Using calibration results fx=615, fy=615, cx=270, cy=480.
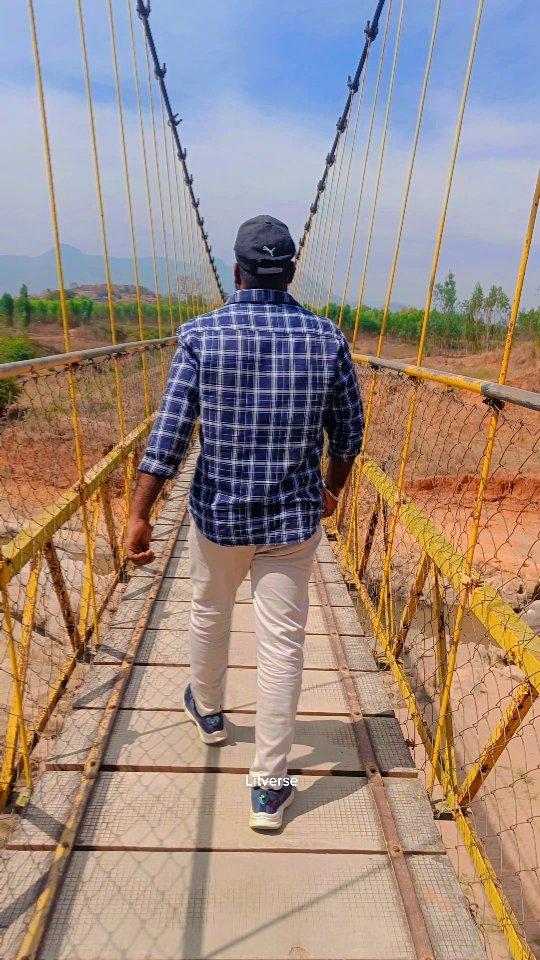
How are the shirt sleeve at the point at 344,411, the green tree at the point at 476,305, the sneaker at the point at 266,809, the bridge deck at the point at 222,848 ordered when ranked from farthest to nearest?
the green tree at the point at 476,305 < the sneaker at the point at 266,809 < the shirt sleeve at the point at 344,411 < the bridge deck at the point at 222,848

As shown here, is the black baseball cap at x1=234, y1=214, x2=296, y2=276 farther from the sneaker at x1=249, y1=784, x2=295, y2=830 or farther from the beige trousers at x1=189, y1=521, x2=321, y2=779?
the sneaker at x1=249, y1=784, x2=295, y2=830

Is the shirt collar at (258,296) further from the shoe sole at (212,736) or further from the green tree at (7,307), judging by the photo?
the green tree at (7,307)

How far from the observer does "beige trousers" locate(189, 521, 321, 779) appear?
1.44 meters

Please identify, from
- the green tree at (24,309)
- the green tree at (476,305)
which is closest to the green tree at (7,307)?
the green tree at (24,309)

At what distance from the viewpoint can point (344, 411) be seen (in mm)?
1451

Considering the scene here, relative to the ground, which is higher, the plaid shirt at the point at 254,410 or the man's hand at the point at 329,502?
the plaid shirt at the point at 254,410

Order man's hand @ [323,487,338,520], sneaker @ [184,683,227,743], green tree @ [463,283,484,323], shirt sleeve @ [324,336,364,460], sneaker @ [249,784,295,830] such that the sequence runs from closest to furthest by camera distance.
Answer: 1. shirt sleeve @ [324,336,364,460]
2. sneaker @ [249,784,295,830]
3. man's hand @ [323,487,338,520]
4. sneaker @ [184,683,227,743]
5. green tree @ [463,283,484,323]

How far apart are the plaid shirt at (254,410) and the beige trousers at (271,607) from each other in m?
0.07

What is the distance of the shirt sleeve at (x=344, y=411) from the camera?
1.38m

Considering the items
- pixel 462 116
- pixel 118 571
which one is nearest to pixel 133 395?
pixel 118 571

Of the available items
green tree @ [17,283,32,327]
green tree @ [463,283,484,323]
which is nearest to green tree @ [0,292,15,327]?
green tree @ [17,283,32,327]

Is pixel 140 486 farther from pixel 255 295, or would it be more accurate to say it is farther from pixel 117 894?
pixel 117 894
